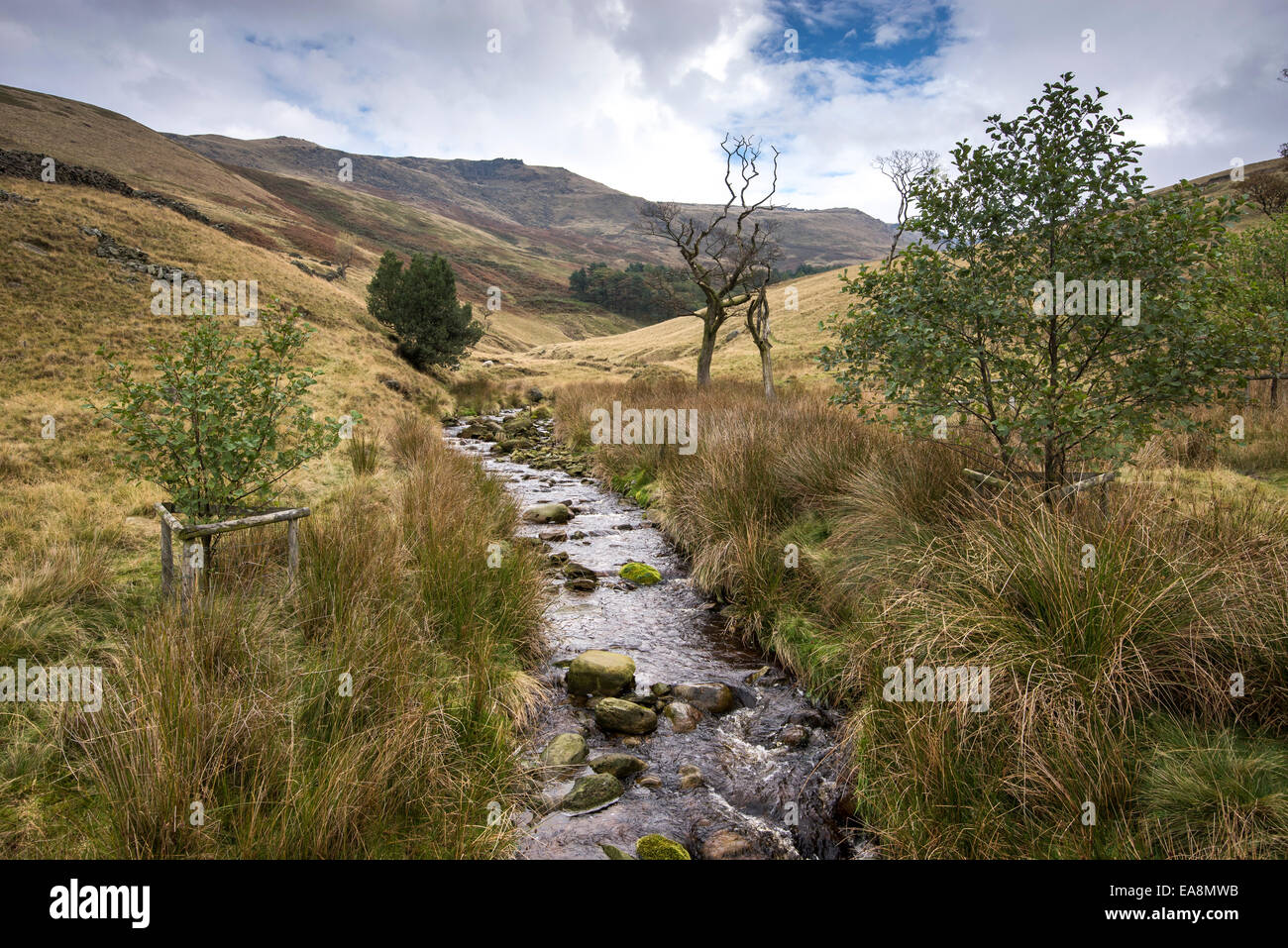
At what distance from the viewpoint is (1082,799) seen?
2.81 meters

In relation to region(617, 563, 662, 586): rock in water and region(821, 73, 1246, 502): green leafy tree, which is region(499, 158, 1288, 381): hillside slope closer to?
region(617, 563, 662, 586): rock in water

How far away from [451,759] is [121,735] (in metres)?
1.65

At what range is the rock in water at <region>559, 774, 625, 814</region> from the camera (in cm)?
389

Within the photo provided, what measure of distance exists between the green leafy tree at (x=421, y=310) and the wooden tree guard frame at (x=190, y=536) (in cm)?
2718

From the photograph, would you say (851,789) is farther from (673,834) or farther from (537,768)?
(537,768)

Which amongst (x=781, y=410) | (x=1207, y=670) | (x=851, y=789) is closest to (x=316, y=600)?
(x=851, y=789)

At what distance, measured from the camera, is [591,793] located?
13.1 feet

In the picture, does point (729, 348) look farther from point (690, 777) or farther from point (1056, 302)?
point (690, 777)

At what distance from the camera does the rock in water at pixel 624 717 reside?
4840mm

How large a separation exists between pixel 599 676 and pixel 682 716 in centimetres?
83

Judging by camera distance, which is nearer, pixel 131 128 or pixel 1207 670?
pixel 1207 670

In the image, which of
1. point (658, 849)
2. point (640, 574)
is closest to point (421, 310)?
point (640, 574)

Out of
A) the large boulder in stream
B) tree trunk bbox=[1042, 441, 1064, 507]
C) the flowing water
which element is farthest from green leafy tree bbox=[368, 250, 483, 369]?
tree trunk bbox=[1042, 441, 1064, 507]

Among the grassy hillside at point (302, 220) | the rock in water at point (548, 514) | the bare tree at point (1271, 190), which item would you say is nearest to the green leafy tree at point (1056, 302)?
the rock in water at point (548, 514)
